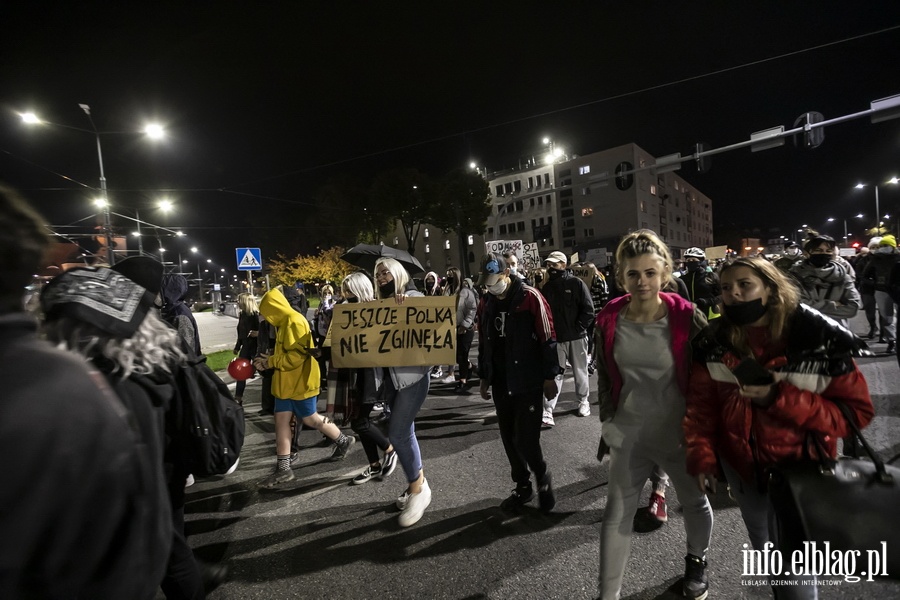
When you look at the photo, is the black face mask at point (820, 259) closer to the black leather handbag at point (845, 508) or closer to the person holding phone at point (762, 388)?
the person holding phone at point (762, 388)


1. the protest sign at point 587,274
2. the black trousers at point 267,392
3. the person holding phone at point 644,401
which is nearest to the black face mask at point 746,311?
the person holding phone at point 644,401

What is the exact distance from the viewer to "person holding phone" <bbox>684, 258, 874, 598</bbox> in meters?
1.81

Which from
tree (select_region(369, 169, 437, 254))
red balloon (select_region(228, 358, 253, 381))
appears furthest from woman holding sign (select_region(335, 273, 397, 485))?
tree (select_region(369, 169, 437, 254))

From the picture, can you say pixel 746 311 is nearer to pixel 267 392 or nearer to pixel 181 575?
pixel 181 575

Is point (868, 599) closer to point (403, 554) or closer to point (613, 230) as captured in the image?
point (403, 554)

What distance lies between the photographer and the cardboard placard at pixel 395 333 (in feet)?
12.0

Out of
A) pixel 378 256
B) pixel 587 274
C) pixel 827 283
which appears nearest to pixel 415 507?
pixel 378 256

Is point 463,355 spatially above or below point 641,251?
below

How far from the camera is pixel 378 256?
594cm

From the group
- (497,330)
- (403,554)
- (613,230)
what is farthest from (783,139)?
(613,230)

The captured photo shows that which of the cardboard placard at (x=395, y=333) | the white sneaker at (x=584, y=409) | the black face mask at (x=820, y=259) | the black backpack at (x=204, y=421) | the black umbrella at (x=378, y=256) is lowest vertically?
the white sneaker at (x=584, y=409)

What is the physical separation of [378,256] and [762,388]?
4793 millimetres

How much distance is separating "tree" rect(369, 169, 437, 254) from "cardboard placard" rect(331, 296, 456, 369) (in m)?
35.9

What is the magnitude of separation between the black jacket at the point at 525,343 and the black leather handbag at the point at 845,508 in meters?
1.87
